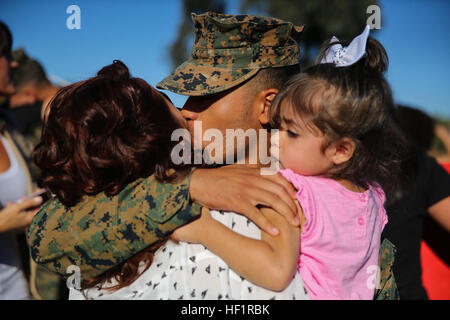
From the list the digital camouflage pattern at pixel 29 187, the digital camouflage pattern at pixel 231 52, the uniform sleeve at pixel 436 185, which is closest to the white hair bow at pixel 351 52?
the digital camouflage pattern at pixel 231 52

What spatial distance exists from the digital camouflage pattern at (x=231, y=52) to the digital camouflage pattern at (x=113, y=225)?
0.58 metres

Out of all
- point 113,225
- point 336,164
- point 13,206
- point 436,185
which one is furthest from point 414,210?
point 13,206

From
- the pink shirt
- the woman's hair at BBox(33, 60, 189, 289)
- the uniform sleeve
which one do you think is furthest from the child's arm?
the uniform sleeve

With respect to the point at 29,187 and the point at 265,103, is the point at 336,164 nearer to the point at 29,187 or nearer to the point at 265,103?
the point at 265,103

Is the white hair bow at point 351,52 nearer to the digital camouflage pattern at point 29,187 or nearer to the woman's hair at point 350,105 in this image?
the woman's hair at point 350,105

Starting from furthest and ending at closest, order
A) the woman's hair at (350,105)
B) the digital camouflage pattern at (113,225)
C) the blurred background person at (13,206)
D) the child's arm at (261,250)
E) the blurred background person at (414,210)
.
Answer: the blurred background person at (13,206) < the blurred background person at (414,210) < the woman's hair at (350,105) < the digital camouflage pattern at (113,225) < the child's arm at (261,250)

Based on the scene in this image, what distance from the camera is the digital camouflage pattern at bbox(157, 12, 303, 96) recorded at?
1918 mm

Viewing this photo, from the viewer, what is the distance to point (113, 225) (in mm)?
1544

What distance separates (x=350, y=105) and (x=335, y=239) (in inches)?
23.5

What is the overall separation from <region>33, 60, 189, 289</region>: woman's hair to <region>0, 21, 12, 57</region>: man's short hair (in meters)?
2.13

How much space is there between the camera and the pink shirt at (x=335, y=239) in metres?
1.57

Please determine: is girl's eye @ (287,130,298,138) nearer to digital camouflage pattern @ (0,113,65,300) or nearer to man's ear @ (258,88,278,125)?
man's ear @ (258,88,278,125)
